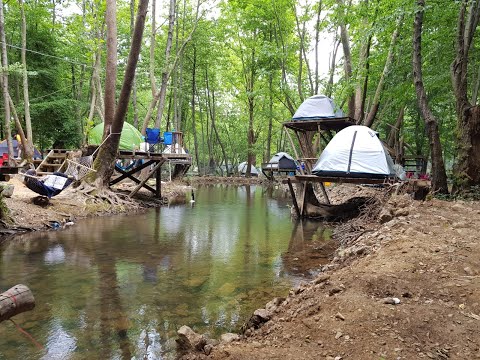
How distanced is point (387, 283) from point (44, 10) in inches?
872

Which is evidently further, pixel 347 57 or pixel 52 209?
pixel 347 57

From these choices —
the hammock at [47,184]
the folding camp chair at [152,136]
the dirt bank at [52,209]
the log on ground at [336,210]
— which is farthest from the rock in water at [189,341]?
the folding camp chair at [152,136]

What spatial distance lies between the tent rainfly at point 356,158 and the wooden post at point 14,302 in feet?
28.6

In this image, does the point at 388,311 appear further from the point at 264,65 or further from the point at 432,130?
the point at 264,65

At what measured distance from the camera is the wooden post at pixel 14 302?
2.42 meters

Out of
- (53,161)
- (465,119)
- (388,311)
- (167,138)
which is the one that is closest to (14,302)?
(388,311)

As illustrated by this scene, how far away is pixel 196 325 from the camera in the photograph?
4.03 m

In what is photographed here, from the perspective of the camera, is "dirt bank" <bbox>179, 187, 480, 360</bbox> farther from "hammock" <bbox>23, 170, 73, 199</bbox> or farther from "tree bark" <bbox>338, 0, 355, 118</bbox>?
"tree bark" <bbox>338, 0, 355, 118</bbox>

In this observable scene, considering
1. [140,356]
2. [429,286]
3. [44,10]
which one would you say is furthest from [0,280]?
[44,10]

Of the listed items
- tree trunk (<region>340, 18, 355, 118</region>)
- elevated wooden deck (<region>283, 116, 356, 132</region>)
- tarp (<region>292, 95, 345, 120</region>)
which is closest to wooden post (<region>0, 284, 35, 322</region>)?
elevated wooden deck (<region>283, 116, 356, 132</region>)

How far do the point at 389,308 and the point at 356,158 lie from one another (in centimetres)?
748

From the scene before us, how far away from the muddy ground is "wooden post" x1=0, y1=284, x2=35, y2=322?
1.37m

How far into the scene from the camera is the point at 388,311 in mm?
2998

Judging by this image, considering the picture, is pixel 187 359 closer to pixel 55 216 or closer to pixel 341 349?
pixel 341 349
